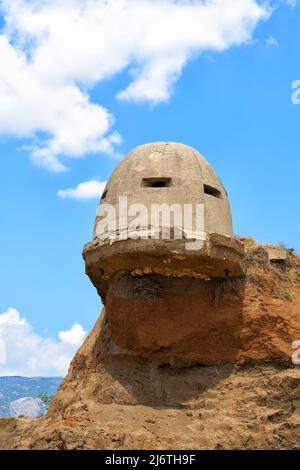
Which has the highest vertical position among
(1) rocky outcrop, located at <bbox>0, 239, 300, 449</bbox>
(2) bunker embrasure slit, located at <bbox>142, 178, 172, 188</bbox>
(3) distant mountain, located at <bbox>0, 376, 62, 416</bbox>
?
(3) distant mountain, located at <bbox>0, 376, 62, 416</bbox>

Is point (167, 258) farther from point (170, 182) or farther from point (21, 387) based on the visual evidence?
point (21, 387)

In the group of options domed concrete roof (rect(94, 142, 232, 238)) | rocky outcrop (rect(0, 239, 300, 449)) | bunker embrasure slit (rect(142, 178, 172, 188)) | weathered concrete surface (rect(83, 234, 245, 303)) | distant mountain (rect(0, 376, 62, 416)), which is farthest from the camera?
distant mountain (rect(0, 376, 62, 416))

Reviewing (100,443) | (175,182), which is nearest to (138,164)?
(175,182)

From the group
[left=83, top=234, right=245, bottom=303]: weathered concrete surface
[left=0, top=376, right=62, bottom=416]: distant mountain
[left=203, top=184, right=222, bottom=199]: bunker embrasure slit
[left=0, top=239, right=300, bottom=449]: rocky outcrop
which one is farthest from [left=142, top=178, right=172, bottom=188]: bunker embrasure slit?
[left=0, top=376, right=62, bottom=416]: distant mountain

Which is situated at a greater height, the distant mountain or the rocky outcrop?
the distant mountain

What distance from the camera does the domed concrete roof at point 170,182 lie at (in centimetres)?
1515

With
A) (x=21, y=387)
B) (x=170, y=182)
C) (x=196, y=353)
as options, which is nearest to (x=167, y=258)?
(x=170, y=182)

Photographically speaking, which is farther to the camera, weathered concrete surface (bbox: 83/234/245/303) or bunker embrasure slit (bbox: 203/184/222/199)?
bunker embrasure slit (bbox: 203/184/222/199)

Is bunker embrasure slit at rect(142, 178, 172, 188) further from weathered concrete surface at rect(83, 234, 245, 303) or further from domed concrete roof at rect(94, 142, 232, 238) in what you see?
weathered concrete surface at rect(83, 234, 245, 303)

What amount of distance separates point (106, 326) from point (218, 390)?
3.62 metres

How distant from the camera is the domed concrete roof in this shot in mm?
15148

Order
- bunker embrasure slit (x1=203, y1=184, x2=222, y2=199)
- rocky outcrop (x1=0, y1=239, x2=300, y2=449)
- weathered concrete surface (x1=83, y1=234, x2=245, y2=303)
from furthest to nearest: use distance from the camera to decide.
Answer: bunker embrasure slit (x1=203, y1=184, x2=222, y2=199)
rocky outcrop (x1=0, y1=239, x2=300, y2=449)
weathered concrete surface (x1=83, y1=234, x2=245, y2=303)

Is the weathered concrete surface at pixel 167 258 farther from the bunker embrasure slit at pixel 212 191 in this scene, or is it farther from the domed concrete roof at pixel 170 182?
the bunker embrasure slit at pixel 212 191

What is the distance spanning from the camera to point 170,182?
50.3 ft
